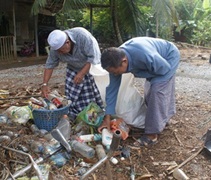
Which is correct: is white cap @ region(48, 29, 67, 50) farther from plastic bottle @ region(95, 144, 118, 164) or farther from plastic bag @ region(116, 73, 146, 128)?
plastic bottle @ region(95, 144, 118, 164)

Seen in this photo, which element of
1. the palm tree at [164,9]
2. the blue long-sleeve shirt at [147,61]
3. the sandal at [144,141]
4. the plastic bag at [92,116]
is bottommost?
the sandal at [144,141]

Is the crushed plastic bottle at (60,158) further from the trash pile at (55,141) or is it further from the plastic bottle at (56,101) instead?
the plastic bottle at (56,101)

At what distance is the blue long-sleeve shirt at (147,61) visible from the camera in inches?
116

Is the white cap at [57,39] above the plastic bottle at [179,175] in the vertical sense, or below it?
above

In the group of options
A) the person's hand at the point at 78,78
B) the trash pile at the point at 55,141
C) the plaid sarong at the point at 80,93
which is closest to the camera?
the trash pile at the point at 55,141

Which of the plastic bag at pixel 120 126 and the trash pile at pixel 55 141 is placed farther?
the plastic bag at pixel 120 126

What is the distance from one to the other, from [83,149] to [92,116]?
0.61 m

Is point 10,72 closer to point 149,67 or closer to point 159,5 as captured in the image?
point 159,5

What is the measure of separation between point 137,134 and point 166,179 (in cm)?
88

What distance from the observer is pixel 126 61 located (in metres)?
2.89

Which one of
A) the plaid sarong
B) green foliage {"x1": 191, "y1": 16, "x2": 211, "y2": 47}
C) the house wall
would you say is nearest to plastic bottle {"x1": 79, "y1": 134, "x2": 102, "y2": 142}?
the plaid sarong

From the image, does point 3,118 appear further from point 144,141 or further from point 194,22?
point 194,22

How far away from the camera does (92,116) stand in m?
3.45

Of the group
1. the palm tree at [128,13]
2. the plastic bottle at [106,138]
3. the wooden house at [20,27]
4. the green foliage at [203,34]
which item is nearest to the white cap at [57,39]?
the plastic bottle at [106,138]
